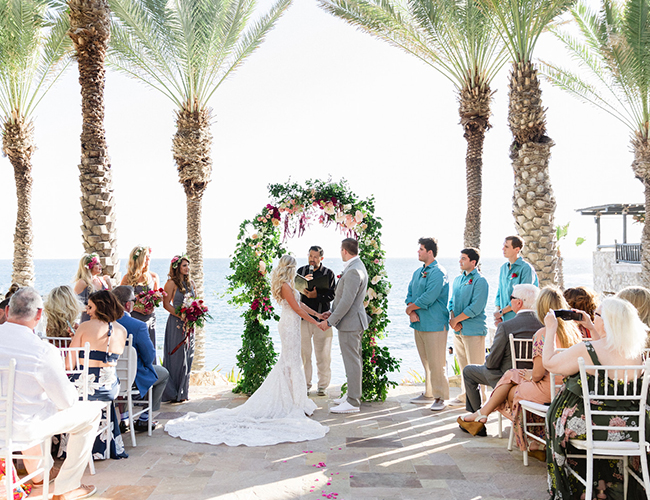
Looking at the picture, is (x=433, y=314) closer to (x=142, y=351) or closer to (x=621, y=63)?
(x=142, y=351)

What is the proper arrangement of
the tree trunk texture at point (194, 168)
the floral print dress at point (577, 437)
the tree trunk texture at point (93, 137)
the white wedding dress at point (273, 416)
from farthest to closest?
1. the tree trunk texture at point (194, 168)
2. the tree trunk texture at point (93, 137)
3. the white wedding dress at point (273, 416)
4. the floral print dress at point (577, 437)

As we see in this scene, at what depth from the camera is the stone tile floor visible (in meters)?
3.86

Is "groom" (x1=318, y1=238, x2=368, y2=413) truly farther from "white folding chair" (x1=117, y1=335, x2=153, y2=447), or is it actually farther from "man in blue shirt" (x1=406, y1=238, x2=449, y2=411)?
"white folding chair" (x1=117, y1=335, x2=153, y2=447)

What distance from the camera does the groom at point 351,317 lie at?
6429 millimetres

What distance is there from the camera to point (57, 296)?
481 cm

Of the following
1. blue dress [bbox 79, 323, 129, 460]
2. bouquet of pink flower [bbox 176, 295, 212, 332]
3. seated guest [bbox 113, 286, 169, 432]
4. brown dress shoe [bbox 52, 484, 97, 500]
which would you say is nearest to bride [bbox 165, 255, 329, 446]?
seated guest [bbox 113, 286, 169, 432]

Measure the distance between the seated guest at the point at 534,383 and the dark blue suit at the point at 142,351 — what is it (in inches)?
135

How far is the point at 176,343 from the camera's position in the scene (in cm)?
677

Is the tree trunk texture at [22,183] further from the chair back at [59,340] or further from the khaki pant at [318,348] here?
the chair back at [59,340]

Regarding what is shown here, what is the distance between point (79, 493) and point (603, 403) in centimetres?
382

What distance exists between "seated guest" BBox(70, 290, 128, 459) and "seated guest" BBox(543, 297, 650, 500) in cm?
364

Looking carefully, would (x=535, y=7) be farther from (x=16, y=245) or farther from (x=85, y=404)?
(x=16, y=245)

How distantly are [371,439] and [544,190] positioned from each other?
585 cm

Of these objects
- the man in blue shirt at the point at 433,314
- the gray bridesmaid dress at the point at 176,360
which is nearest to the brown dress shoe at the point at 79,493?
the gray bridesmaid dress at the point at 176,360
